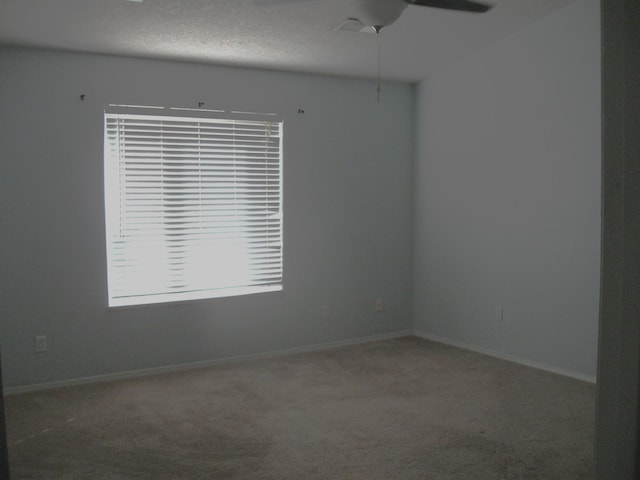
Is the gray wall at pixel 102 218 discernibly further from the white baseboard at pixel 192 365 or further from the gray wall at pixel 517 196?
the gray wall at pixel 517 196

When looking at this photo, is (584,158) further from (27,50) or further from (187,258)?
(27,50)

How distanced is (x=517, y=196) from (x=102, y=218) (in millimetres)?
3300

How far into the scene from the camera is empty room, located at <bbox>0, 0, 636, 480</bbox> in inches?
125

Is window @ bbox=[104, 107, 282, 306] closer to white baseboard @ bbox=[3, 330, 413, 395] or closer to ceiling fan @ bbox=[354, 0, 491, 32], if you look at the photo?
white baseboard @ bbox=[3, 330, 413, 395]

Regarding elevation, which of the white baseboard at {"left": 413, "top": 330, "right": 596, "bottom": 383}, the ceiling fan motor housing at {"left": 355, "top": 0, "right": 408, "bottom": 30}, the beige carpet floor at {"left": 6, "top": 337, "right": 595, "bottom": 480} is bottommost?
the beige carpet floor at {"left": 6, "top": 337, "right": 595, "bottom": 480}

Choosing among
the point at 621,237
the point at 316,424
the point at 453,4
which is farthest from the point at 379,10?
the point at 316,424

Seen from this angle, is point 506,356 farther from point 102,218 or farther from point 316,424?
point 102,218

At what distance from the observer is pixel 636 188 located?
4.38ft

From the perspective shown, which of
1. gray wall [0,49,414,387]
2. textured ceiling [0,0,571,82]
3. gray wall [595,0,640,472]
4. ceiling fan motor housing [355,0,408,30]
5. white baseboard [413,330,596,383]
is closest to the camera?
gray wall [595,0,640,472]

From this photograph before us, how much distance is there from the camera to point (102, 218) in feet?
13.4

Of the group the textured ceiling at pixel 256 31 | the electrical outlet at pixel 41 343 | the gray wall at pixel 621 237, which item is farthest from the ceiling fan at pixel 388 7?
the electrical outlet at pixel 41 343

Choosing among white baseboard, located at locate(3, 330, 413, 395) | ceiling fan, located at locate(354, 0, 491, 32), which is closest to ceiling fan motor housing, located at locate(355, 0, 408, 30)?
ceiling fan, located at locate(354, 0, 491, 32)

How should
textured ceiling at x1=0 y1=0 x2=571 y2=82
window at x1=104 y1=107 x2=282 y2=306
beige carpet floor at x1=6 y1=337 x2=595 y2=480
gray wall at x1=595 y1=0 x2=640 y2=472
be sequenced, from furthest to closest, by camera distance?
1. window at x1=104 y1=107 x2=282 y2=306
2. textured ceiling at x1=0 y1=0 x2=571 y2=82
3. beige carpet floor at x1=6 y1=337 x2=595 y2=480
4. gray wall at x1=595 y1=0 x2=640 y2=472

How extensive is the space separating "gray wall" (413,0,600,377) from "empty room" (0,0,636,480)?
0.02 metres
